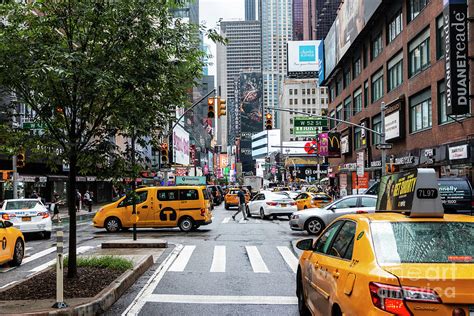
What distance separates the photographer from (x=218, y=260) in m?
13.7

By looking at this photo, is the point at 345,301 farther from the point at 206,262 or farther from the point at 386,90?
the point at 386,90

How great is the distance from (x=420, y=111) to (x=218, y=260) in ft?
80.8

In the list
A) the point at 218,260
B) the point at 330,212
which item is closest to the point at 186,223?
the point at 330,212

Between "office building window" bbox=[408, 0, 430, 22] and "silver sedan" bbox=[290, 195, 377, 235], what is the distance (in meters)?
18.7

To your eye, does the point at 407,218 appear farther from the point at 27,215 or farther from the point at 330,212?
the point at 27,215

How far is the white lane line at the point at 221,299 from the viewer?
8.60m

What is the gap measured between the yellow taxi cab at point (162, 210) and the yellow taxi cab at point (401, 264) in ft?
52.3

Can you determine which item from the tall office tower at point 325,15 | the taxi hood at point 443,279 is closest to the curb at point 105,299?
the taxi hood at point 443,279

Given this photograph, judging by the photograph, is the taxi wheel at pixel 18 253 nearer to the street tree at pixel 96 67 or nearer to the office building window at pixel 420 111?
the street tree at pixel 96 67

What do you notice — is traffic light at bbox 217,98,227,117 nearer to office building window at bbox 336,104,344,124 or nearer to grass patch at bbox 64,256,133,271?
grass patch at bbox 64,256,133,271

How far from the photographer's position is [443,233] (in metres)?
4.84

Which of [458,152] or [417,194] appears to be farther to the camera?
[458,152]

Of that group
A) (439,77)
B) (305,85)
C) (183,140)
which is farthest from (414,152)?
(305,85)

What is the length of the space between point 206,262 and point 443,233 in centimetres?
916
